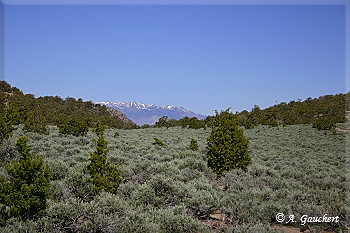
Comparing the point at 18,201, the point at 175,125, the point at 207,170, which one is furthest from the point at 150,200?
the point at 175,125

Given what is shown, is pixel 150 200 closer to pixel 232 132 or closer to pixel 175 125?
pixel 232 132

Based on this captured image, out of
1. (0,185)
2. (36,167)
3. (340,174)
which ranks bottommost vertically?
(340,174)

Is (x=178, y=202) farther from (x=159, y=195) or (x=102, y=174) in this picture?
(x=102, y=174)

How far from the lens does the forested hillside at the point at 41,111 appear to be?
21.3m

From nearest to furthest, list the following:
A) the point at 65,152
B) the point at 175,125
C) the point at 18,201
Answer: the point at 18,201 < the point at 65,152 < the point at 175,125

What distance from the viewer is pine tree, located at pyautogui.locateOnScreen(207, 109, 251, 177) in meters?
10.6

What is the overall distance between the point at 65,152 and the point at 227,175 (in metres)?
9.29

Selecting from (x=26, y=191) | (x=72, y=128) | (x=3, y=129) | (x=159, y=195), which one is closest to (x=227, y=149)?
(x=159, y=195)

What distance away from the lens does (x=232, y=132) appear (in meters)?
11.0

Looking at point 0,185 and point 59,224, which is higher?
point 0,185

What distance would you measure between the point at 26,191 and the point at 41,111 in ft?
106

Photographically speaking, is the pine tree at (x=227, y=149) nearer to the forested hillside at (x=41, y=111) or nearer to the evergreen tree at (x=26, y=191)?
the forested hillside at (x=41, y=111)

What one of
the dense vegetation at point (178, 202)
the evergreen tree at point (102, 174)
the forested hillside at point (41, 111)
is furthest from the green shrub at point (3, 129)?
the evergreen tree at point (102, 174)

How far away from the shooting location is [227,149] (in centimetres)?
1073
